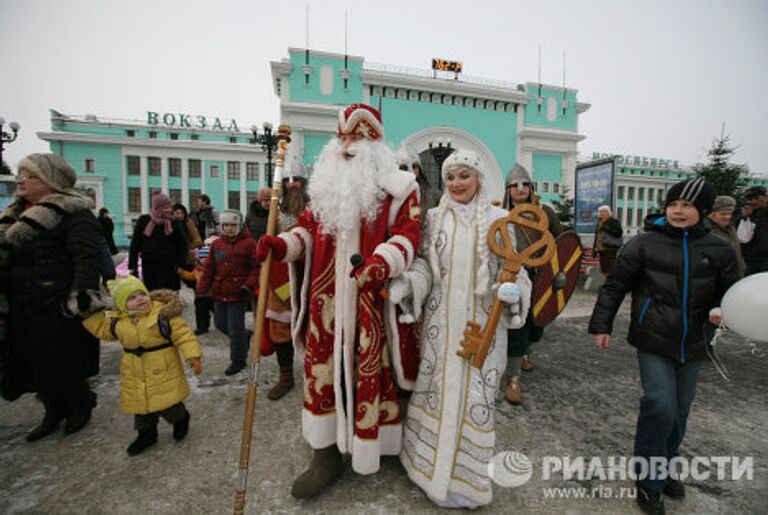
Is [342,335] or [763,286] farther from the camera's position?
[342,335]

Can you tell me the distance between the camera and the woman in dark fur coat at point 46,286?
2.62m

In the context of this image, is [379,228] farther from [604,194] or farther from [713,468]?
[604,194]

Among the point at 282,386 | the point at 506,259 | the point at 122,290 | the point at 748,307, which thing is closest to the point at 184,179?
the point at 282,386

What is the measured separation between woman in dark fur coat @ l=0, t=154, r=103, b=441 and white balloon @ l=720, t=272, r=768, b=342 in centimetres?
406

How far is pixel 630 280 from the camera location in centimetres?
229

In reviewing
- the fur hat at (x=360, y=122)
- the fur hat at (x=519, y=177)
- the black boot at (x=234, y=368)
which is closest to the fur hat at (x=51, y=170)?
the fur hat at (x=360, y=122)

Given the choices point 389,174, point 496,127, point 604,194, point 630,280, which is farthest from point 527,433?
point 496,127

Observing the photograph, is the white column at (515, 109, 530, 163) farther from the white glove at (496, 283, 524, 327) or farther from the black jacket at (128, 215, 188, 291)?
the white glove at (496, 283, 524, 327)

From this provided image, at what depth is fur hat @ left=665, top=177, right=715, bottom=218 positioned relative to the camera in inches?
81.7

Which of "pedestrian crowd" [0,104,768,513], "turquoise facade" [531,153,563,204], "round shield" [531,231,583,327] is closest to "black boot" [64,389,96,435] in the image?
"pedestrian crowd" [0,104,768,513]

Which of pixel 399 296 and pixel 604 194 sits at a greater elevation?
pixel 604 194

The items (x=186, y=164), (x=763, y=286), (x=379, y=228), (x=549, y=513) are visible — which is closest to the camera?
(x=763, y=286)

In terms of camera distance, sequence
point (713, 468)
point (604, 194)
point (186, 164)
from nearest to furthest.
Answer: point (713, 468), point (604, 194), point (186, 164)

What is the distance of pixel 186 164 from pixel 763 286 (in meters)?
40.9
